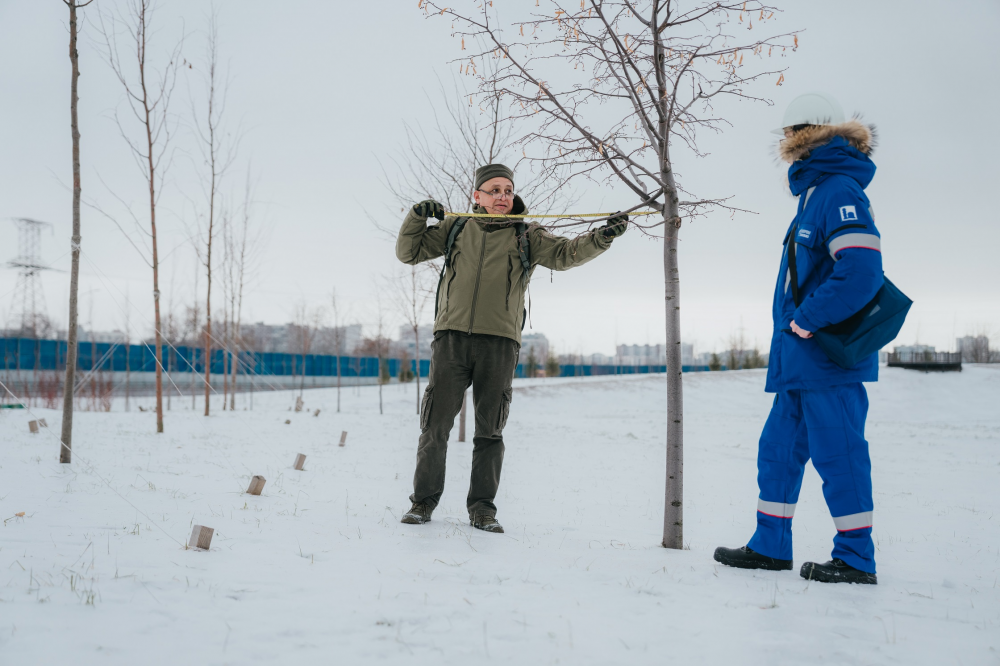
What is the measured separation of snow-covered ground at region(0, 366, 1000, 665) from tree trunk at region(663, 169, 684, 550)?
18 centimetres

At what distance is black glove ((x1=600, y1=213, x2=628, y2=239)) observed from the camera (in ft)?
10.2

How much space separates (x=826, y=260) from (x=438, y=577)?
2137 mm

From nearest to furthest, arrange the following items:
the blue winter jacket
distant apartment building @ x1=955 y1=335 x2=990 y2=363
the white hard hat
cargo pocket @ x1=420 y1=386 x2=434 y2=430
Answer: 1. the blue winter jacket
2. the white hard hat
3. cargo pocket @ x1=420 y1=386 x2=434 y2=430
4. distant apartment building @ x1=955 y1=335 x2=990 y2=363

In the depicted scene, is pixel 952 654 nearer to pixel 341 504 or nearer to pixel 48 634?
pixel 48 634

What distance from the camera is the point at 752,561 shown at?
103 inches

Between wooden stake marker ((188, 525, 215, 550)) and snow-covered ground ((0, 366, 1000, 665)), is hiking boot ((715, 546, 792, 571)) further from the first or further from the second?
wooden stake marker ((188, 525, 215, 550))

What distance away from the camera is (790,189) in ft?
9.22

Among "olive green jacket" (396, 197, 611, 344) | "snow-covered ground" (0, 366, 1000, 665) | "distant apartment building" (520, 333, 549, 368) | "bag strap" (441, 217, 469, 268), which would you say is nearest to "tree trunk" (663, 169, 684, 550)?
"snow-covered ground" (0, 366, 1000, 665)

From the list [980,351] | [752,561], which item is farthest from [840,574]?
[980,351]

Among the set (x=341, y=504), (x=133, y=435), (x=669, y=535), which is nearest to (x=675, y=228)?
(x=669, y=535)

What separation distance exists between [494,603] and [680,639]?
617mm

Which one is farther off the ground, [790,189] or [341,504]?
[790,189]

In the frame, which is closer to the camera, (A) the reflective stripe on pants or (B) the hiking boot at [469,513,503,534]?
(A) the reflective stripe on pants

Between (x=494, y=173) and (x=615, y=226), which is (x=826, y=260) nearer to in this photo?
(x=615, y=226)
